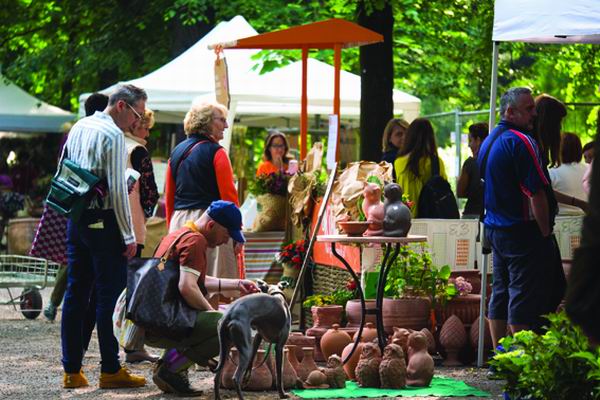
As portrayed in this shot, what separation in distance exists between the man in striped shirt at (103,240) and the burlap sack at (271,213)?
13.8ft

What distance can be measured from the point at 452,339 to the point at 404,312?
394 millimetres

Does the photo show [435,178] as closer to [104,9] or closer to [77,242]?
[77,242]

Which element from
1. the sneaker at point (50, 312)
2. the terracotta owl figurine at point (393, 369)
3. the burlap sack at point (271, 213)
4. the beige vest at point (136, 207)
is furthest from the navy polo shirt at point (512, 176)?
the sneaker at point (50, 312)

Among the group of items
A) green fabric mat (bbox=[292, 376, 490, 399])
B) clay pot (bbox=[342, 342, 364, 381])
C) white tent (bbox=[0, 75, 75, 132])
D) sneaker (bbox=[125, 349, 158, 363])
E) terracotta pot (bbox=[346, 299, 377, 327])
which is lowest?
sneaker (bbox=[125, 349, 158, 363])

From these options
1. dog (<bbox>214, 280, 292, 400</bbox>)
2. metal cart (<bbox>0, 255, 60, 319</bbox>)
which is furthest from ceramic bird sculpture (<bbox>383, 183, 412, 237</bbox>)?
metal cart (<bbox>0, 255, 60, 319</bbox>)

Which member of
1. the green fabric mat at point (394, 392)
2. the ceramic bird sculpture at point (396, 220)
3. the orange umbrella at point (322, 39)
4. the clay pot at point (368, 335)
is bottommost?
the green fabric mat at point (394, 392)

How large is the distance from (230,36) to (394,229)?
8102 mm

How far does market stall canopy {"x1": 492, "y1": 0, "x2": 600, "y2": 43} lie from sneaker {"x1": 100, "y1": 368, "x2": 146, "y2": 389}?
3.12 metres

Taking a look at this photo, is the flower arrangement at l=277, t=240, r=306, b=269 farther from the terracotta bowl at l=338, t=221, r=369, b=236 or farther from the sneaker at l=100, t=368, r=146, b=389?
the sneaker at l=100, t=368, r=146, b=389

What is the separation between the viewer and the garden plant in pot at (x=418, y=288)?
9.18m

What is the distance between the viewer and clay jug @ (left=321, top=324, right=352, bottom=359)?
877cm

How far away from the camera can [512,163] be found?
7.69 m

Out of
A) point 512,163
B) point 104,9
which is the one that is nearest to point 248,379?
point 512,163

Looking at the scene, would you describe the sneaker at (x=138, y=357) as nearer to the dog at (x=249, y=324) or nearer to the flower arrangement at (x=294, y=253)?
the flower arrangement at (x=294, y=253)
